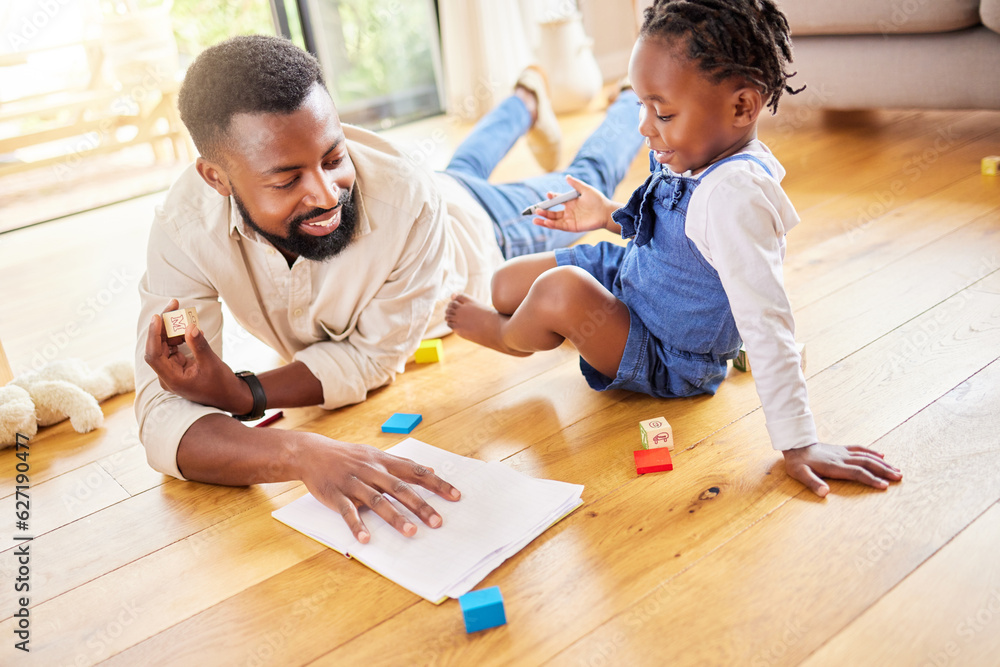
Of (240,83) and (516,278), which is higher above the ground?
(240,83)

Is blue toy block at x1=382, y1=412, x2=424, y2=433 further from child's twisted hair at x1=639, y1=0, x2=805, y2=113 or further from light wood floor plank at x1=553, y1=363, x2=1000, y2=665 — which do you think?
child's twisted hair at x1=639, y1=0, x2=805, y2=113

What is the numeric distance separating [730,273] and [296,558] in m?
0.68

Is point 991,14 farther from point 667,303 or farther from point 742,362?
point 667,303

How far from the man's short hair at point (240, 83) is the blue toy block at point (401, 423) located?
50 centimetres

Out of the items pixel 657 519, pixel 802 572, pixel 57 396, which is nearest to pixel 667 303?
pixel 657 519

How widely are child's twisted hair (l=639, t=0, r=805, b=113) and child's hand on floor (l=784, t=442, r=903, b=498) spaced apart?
48 centimetres

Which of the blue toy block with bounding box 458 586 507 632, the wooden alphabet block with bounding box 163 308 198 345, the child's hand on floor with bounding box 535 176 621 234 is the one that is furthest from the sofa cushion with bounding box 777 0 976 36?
the blue toy block with bounding box 458 586 507 632

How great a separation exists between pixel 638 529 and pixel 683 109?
1.79ft

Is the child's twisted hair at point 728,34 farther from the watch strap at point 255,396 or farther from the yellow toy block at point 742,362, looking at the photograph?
the watch strap at point 255,396

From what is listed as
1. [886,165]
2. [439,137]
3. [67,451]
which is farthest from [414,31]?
[67,451]

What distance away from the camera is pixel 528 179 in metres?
2.07

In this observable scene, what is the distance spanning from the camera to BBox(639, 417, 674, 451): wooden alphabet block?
120 cm

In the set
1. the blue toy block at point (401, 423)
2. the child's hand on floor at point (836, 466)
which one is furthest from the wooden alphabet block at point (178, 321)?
the child's hand on floor at point (836, 466)

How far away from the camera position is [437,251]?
1547 mm
